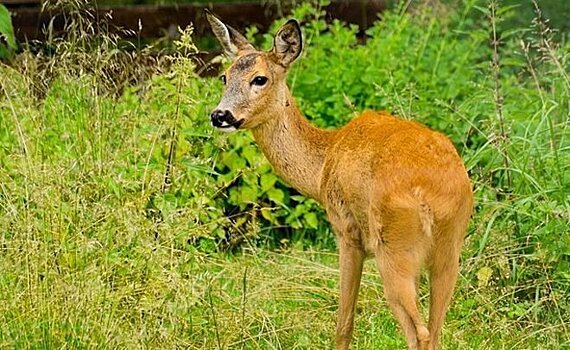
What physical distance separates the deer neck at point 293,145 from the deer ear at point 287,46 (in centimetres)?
19

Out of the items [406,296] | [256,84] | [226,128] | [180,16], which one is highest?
[256,84]

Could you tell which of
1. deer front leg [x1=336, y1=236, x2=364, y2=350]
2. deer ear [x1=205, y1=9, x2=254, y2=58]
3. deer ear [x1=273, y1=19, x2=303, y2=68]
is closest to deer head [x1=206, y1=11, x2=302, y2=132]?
deer ear [x1=273, y1=19, x2=303, y2=68]

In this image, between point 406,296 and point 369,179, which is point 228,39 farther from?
point 406,296

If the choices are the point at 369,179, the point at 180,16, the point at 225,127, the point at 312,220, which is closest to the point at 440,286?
the point at 369,179

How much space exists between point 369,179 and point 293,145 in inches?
36.4

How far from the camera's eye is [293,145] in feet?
21.6

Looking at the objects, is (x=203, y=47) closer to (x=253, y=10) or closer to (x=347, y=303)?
(x=253, y=10)

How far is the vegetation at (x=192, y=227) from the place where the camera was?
5.82 meters

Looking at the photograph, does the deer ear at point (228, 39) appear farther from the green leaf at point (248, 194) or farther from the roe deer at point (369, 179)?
the green leaf at point (248, 194)

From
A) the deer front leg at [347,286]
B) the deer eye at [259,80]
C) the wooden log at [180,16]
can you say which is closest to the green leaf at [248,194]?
the deer eye at [259,80]

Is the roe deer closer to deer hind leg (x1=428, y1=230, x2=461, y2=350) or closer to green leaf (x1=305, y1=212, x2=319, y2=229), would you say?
deer hind leg (x1=428, y1=230, x2=461, y2=350)

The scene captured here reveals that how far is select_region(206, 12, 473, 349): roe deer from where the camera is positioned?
5500 millimetres

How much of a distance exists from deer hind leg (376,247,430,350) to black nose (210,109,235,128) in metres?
1.15

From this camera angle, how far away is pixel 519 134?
7.75 m
